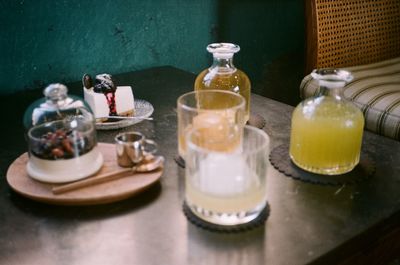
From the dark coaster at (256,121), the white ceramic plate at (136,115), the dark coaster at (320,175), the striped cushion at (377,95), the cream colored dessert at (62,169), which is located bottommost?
the striped cushion at (377,95)

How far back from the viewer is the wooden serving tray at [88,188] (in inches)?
33.0

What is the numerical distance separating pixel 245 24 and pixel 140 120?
115 centimetres

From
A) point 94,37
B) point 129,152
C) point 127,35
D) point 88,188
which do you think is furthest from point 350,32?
point 88,188

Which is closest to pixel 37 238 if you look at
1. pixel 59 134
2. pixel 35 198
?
pixel 35 198

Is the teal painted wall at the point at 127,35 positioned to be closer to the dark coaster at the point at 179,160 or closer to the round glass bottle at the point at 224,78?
the round glass bottle at the point at 224,78

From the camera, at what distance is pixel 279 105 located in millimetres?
1357

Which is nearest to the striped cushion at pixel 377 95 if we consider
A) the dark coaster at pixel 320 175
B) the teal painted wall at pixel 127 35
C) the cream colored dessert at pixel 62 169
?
the teal painted wall at pixel 127 35

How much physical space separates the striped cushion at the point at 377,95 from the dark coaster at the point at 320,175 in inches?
23.4

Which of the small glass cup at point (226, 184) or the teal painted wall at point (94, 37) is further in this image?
the teal painted wall at point (94, 37)

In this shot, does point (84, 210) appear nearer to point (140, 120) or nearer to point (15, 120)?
point (140, 120)

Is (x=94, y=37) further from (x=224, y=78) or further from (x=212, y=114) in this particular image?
(x=212, y=114)

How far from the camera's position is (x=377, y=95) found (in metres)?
1.68

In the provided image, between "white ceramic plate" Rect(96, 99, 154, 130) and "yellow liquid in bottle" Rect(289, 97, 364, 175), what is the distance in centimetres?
44

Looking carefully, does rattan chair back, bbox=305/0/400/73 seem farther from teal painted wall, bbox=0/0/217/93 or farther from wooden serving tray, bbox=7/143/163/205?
wooden serving tray, bbox=7/143/163/205
